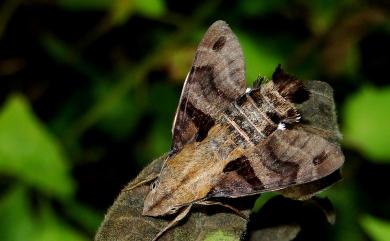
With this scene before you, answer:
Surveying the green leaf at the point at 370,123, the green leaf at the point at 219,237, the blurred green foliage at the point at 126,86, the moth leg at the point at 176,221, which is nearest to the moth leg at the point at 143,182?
the moth leg at the point at 176,221

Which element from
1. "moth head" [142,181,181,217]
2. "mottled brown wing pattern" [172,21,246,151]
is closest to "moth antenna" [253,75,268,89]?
"mottled brown wing pattern" [172,21,246,151]

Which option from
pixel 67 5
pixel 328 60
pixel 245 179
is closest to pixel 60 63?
pixel 67 5

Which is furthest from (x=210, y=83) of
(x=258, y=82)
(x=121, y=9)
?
(x=121, y=9)

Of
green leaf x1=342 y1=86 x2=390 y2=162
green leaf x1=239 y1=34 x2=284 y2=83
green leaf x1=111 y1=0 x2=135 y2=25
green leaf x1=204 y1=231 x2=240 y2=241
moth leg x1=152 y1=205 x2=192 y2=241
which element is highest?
green leaf x1=111 y1=0 x2=135 y2=25

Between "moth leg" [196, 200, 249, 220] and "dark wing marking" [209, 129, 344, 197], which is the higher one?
"moth leg" [196, 200, 249, 220]

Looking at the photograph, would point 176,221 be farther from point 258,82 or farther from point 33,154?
point 33,154

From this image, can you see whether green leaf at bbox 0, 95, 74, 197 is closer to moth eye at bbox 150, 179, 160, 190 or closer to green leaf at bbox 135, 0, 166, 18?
green leaf at bbox 135, 0, 166, 18

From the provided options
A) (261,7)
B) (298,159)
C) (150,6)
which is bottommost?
(298,159)
